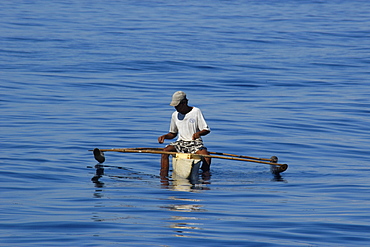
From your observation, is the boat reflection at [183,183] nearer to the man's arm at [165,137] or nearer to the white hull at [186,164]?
the white hull at [186,164]

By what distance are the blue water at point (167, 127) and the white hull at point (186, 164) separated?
11.1 inches

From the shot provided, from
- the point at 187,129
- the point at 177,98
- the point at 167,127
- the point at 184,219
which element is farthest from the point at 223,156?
the point at 167,127

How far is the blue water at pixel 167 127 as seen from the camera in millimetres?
9266

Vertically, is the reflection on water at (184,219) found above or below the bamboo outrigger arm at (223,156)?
below

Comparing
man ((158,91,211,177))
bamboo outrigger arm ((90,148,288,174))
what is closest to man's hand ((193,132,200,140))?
man ((158,91,211,177))

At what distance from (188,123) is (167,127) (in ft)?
20.2

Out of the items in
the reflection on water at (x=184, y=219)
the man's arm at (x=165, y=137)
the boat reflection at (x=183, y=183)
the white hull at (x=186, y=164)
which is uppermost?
the man's arm at (x=165, y=137)

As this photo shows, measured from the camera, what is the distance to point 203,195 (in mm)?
11180

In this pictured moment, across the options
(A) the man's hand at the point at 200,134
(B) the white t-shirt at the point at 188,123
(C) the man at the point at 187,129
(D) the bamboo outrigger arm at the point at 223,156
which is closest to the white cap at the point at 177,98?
(C) the man at the point at 187,129

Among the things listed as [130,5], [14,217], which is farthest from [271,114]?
[130,5]

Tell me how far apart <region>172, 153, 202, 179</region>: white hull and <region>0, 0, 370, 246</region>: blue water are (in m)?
0.28

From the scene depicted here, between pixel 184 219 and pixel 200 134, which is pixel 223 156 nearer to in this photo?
pixel 200 134

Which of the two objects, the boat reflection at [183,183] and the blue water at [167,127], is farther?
the boat reflection at [183,183]

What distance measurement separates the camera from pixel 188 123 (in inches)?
494
